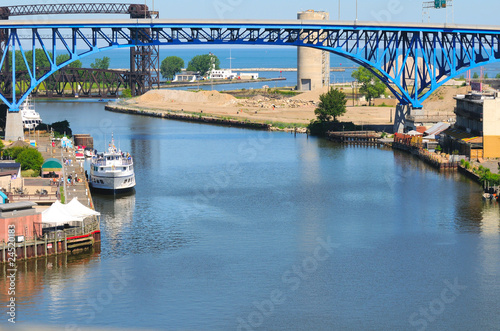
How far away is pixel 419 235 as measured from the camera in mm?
57188

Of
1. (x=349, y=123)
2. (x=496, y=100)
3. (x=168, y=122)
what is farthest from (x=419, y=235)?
(x=168, y=122)

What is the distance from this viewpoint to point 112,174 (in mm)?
71688

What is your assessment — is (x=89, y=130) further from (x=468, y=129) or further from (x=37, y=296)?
(x=37, y=296)

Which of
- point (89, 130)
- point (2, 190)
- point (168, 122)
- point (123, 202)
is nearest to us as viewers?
point (2, 190)

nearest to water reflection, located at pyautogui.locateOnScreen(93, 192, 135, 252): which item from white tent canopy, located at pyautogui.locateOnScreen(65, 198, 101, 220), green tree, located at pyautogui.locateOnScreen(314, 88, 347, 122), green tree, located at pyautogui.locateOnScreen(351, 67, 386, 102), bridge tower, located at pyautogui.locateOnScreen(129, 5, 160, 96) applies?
white tent canopy, located at pyautogui.locateOnScreen(65, 198, 101, 220)

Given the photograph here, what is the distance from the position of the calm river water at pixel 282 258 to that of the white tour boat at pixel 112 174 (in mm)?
1760

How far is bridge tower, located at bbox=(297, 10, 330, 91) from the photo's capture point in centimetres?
18662

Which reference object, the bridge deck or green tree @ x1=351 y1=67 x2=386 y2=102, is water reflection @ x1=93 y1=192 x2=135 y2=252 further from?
green tree @ x1=351 y1=67 x2=386 y2=102

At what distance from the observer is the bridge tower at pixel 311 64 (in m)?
187

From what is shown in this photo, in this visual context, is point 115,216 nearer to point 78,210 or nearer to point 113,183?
point 78,210

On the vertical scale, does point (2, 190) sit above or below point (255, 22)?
below

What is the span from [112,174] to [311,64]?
4776 inches

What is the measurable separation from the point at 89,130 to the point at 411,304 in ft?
265

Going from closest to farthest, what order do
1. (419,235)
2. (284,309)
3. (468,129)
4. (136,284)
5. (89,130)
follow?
(284,309) → (136,284) → (419,235) → (468,129) → (89,130)
